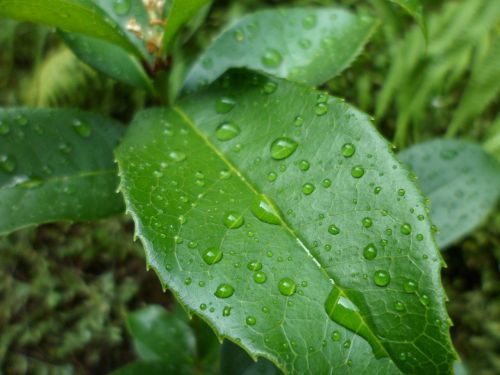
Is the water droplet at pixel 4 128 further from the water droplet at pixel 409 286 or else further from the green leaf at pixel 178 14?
the water droplet at pixel 409 286

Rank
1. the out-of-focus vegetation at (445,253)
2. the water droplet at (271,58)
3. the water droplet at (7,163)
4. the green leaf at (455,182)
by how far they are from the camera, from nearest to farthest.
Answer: the water droplet at (7,163) → the water droplet at (271,58) → the green leaf at (455,182) → the out-of-focus vegetation at (445,253)

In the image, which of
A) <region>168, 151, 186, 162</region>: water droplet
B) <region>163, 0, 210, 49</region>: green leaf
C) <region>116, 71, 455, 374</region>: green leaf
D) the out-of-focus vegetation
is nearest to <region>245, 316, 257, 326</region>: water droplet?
<region>116, 71, 455, 374</region>: green leaf

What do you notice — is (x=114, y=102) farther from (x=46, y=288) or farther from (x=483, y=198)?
(x=483, y=198)

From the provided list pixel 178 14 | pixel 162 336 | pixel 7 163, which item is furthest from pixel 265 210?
pixel 162 336

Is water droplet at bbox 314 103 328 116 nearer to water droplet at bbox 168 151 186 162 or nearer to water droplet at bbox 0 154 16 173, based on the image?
water droplet at bbox 168 151 186 162

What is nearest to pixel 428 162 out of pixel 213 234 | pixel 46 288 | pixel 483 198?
pixel 483 198

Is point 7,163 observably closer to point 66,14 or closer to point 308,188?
point 66,14

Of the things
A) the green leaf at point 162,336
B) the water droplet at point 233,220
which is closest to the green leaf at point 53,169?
the water droplet at point 233,220
